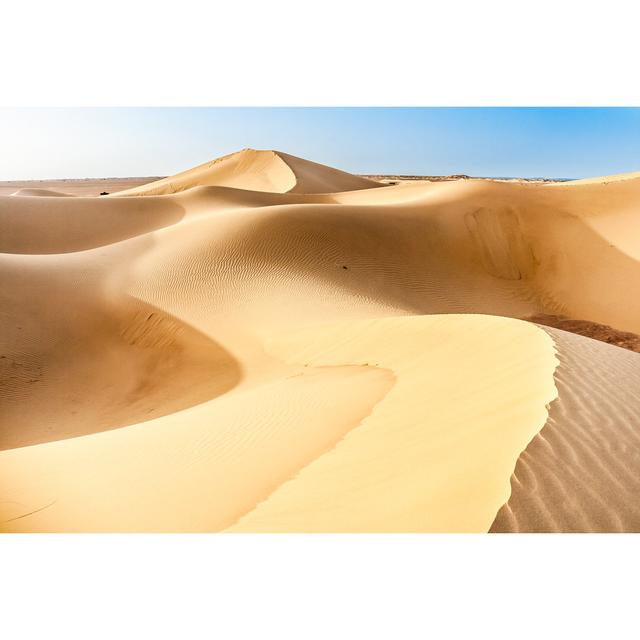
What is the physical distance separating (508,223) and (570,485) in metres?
19.7

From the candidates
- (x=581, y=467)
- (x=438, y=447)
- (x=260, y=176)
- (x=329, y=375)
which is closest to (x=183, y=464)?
(x=438, y=447)

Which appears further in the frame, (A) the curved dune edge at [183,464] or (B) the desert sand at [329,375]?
(A) the curved dune edge at [183,464]

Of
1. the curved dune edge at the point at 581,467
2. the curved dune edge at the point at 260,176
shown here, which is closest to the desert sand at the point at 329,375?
Result: the curved dune edge at the point at 581,467

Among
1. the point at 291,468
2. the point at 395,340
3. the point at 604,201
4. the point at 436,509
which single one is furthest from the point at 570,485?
the point at 604,201

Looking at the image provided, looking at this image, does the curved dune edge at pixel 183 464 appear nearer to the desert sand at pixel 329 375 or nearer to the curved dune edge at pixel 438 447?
the desert sand at pixel 329 375

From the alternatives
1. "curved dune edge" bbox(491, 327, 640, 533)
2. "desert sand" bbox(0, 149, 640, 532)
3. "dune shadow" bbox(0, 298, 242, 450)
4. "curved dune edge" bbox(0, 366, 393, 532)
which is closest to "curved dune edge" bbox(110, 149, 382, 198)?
"desert sand" bbox(0, 149, 640, 532)

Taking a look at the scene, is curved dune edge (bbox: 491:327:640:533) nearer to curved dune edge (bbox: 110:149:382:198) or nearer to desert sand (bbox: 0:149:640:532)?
desert sand (bbox: 0:149:640:532)

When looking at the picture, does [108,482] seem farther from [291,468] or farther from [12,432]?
[12,432]

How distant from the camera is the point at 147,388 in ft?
30.2

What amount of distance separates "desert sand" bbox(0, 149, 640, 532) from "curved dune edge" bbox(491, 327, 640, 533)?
0.01 m

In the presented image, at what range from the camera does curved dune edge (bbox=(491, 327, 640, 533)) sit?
2820mm

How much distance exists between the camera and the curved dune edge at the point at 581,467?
2.82 m

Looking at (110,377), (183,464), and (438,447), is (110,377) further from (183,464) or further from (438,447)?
(438,447)

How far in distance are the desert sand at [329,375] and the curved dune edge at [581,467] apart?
0.01 m
